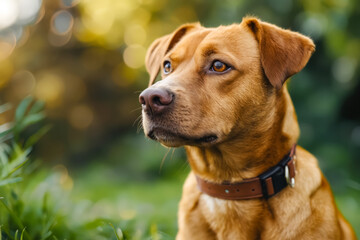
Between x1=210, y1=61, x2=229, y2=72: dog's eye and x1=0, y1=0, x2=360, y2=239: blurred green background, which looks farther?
x1=0, y1=0, x2=360, y2=239: blurred green background

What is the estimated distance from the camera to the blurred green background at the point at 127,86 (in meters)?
6.11

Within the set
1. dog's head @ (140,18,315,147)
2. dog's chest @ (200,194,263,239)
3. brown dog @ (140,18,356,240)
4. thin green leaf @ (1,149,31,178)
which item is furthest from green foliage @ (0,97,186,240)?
dog's head @ (140,18,315,147)

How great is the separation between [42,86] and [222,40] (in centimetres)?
725

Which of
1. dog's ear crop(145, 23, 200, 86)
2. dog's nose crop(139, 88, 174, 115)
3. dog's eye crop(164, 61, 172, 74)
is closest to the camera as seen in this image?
dog's nose crop(139, 88, 174, 115)

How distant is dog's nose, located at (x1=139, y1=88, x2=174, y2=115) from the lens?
2.37m

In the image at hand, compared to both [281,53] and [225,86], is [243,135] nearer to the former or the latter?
[225,86]

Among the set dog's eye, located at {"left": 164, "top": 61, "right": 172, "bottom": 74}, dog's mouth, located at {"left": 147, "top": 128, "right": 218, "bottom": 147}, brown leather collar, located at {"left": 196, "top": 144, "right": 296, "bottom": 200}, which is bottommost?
brown leather collar, located at {"left": 196, "top": 144, "right": 296, "bottom": 200}

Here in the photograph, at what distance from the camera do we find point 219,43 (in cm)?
271

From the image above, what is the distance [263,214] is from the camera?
253 centimetres

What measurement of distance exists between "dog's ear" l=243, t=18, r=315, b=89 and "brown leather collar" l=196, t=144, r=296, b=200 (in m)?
0.54

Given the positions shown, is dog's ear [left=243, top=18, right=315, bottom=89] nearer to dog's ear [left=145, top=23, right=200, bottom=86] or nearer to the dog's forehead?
the dog's forehead

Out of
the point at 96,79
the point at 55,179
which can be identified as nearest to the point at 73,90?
the point at 96,79

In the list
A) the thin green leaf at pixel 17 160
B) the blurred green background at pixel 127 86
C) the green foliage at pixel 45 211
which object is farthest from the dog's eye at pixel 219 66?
the blurred green background at pixel 127 86

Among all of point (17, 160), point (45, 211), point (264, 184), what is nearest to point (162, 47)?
point (264, 184)
